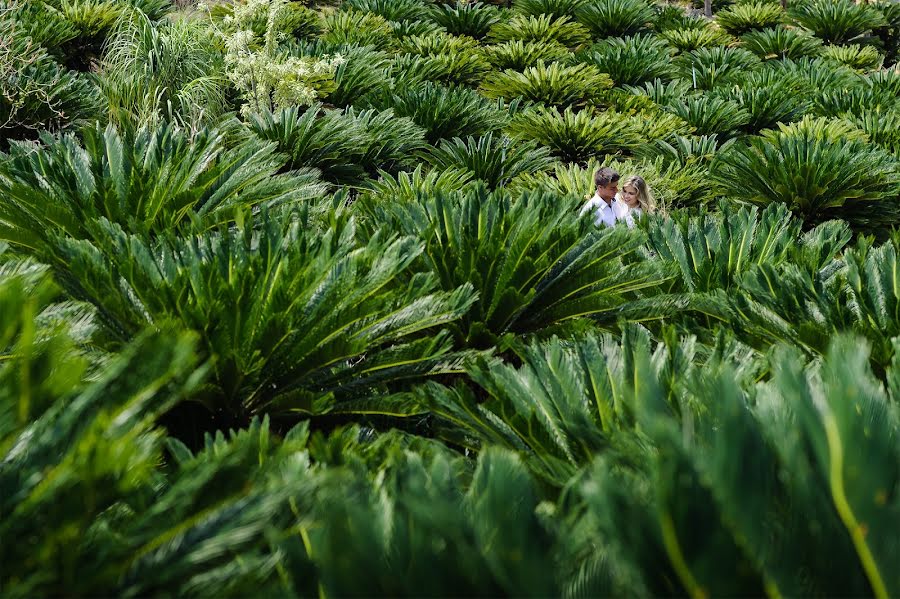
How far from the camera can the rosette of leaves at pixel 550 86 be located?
12203mm

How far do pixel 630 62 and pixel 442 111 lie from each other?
17.3ft

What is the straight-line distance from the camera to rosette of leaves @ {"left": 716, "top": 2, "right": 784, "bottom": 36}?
1838 centimetres

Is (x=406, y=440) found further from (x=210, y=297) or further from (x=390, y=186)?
(x=390, y=186)

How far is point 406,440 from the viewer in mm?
3072

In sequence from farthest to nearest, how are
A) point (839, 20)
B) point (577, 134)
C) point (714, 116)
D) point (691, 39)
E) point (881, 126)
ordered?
1. point (839, 20)
2. point (691, 39)
3. point (714, 116)
4. point (881, 126)
5. point (577, 134)

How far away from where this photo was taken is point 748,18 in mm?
18328

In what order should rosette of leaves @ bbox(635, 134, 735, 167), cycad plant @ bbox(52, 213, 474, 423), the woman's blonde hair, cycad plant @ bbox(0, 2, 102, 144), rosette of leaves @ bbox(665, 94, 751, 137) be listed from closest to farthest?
cycad plant @ bbox(52, 213, 474, 423) < the woman's blonde hair < cycad plant @ bbox(0, 2, 102, 144) < rosette of leaves @ bbox(635, 134, 735, 167) < rosette of leaves @ bbox(665, 94, 751, 137)

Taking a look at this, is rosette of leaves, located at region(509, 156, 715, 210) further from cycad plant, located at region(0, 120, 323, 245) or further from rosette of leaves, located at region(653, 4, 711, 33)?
rosette of leaves, located at region(653, 4, 711, 33)

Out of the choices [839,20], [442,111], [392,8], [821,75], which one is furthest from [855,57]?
[442,111]

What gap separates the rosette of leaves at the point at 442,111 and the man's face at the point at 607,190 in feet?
11.9

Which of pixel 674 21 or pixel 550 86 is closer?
pixel 550 86

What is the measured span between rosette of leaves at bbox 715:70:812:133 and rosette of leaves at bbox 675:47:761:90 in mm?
1272

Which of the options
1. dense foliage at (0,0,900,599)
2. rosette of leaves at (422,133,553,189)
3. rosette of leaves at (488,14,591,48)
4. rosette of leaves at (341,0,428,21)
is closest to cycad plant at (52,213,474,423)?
dense foliage at (0,0,900,599)

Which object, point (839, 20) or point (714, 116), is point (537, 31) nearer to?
point (714, 116)
